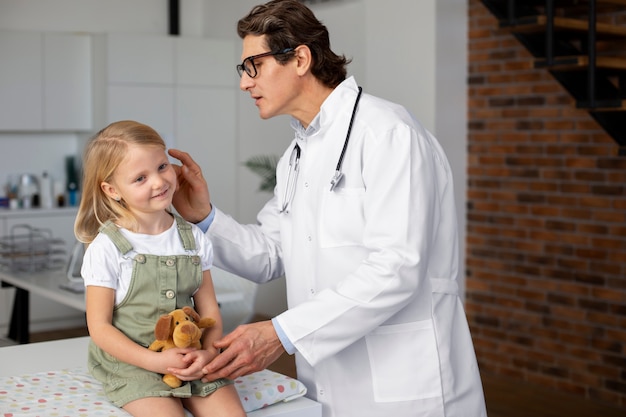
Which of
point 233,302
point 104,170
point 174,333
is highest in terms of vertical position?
point 104,170

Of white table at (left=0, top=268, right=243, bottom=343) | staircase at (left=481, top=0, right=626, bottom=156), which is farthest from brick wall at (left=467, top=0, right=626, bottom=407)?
white table at (left=0, top=268, right=243, bottom=343)

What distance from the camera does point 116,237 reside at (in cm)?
187

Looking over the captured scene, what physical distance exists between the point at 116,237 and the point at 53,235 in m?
4.96

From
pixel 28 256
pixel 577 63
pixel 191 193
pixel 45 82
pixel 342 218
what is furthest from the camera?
pixel 45 82

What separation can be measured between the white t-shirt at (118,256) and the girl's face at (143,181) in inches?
2.6

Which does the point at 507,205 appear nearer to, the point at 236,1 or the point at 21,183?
the point at 236,1

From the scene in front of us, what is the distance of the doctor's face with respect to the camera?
2.11 m

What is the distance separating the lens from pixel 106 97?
6.71 meters

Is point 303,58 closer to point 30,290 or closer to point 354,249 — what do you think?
point 354,249

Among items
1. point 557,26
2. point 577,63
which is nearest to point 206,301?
point 577,63

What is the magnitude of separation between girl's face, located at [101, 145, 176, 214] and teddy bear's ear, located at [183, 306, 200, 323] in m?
0.22

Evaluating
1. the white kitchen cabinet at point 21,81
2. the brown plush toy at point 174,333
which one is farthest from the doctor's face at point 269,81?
the white kitchen cabinet at point 21,81

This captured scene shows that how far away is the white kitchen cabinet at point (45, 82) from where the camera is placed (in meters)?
6.56

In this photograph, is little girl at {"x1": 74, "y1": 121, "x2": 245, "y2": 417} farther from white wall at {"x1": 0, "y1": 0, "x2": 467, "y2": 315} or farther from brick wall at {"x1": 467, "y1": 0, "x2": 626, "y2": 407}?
white wall at {"x1": 0, "y1": 0, "x2": 467, "y2": 315}
